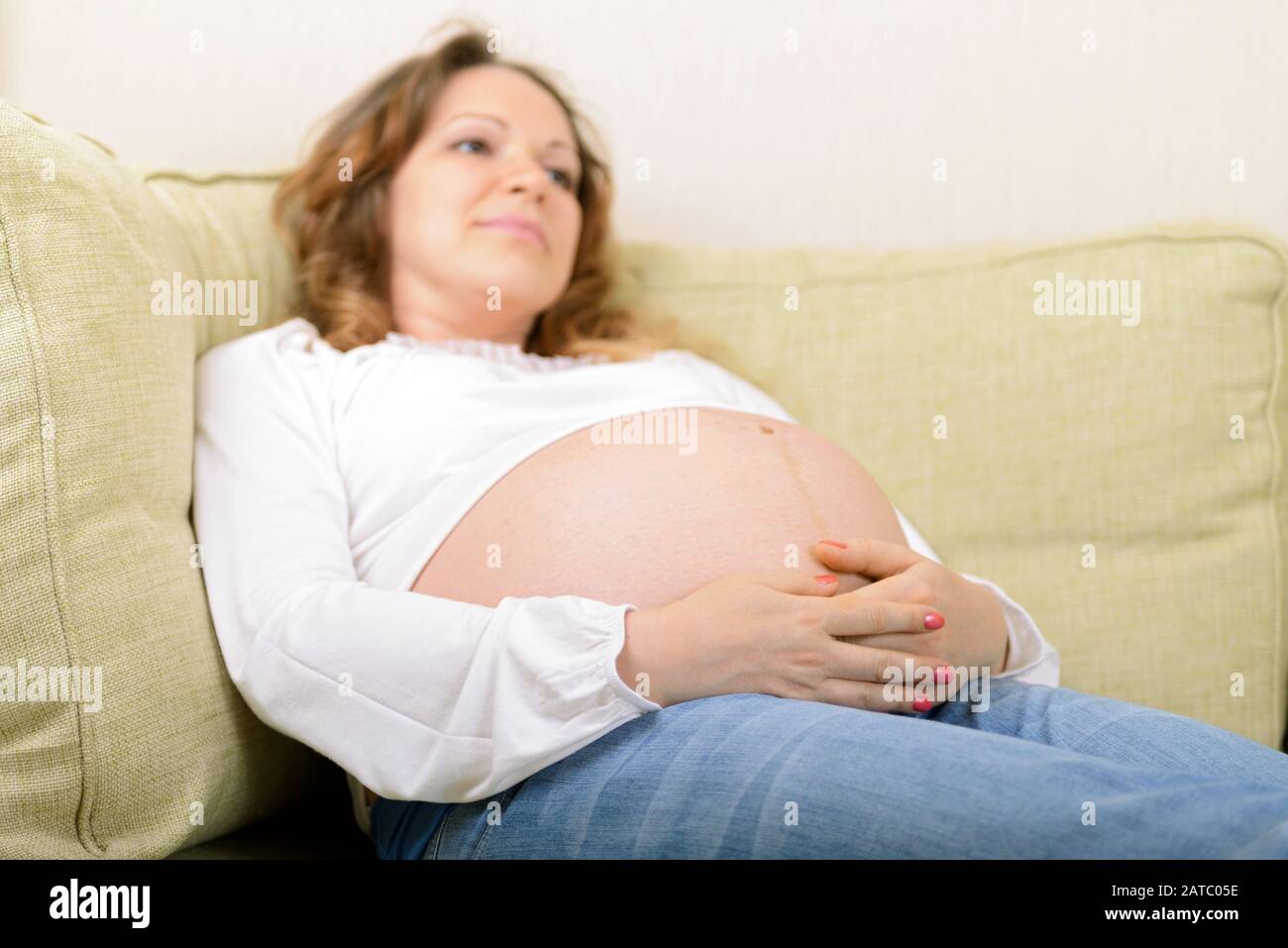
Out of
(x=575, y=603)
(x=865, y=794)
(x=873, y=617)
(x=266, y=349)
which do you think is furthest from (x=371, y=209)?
(x=865, y=794)

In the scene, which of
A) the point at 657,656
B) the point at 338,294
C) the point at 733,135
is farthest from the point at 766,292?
the point at 657,656

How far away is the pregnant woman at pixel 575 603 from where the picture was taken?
2.41 feet

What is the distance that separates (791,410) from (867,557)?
0.44 meters

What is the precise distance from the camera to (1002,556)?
1.30 m

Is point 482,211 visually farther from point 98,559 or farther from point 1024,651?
point 1024,651

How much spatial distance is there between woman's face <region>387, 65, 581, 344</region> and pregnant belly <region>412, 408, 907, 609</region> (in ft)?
1.07

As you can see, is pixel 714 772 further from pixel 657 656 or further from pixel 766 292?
pixel 766 292

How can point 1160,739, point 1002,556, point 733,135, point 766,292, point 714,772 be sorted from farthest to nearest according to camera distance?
point 733,135
point 766,292
point 1002,556
point 1160,739
point 714,772

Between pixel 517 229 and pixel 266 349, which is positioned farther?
pixel 517 229

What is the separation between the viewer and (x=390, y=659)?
868 mm

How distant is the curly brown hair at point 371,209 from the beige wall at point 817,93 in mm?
194

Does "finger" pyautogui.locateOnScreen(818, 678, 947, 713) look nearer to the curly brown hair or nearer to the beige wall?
the curly brown hair

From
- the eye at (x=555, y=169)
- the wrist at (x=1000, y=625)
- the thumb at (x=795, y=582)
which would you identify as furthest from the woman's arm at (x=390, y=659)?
the eye at (x=555, y=169)
